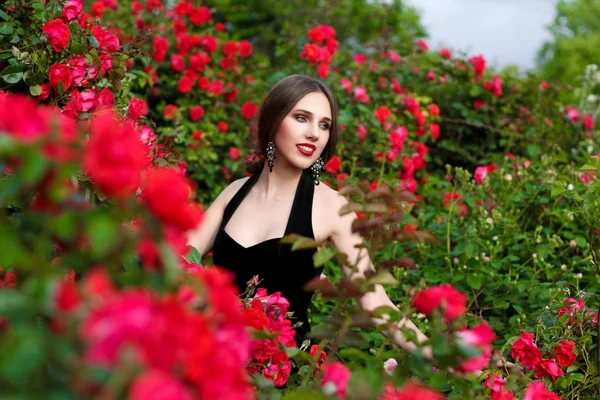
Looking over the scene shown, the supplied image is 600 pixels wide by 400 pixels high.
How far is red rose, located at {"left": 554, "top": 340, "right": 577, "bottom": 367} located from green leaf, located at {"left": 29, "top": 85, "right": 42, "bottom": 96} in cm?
174

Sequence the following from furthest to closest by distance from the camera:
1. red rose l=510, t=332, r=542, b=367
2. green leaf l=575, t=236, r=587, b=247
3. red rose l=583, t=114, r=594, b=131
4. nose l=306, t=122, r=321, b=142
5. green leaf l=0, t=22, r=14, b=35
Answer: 1. red rose l=583, t=114, r=594, b=131
2. green leaf l=575, t=236, r=587, b=247
3. nose l=306, t=122, r=321, b=142
4. green leaf l=0, t=22, r=14, b=35
5. red rose l=510, t=332, r=542, b=367

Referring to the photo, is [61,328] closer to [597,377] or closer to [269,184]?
[597,377]

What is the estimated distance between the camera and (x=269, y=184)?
9.19ft

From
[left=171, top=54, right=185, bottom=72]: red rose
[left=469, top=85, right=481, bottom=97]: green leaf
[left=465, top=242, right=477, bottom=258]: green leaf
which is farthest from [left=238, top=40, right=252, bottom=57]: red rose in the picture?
[left=465, top=242, right=477, bottom=258]: green leaf

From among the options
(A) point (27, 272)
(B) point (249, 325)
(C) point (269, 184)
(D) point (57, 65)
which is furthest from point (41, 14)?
(A) point (27, 272)

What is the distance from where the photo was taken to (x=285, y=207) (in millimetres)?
2699

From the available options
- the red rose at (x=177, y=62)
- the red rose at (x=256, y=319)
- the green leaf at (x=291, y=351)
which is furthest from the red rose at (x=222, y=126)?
the green leaf at (x=291, y=351)

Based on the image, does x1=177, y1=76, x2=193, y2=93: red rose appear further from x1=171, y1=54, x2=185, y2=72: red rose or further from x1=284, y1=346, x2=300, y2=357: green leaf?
x1=284, y1=346, x2=300, y2=357: green leaf

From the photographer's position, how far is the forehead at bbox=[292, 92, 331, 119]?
2727 millimetres

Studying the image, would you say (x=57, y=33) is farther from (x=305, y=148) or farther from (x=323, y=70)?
(x=323, y=70)

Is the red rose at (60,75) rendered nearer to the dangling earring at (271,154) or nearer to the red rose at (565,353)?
the dangling earring at (271,154)

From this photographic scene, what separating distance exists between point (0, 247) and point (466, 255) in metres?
2.79

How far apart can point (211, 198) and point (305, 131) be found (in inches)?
96.2

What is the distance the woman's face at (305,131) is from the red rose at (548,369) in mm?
1084
